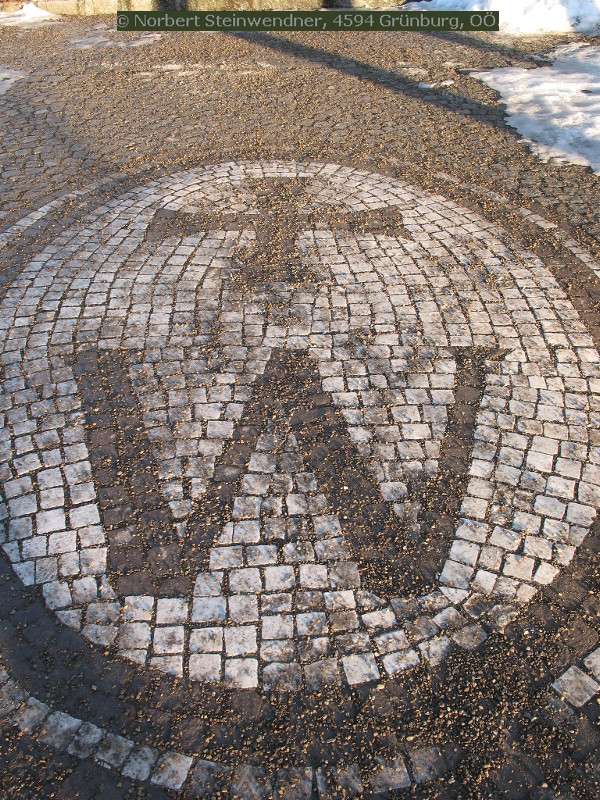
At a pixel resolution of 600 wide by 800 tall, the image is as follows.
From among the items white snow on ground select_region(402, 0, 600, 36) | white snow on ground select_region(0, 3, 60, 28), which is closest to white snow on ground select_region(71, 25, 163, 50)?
white snow on ground select_region(0, 3, 60, 28)

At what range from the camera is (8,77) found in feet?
34.8

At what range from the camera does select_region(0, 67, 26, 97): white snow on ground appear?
1027 centimetres

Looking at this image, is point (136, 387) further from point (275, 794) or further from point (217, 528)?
point (275, 794)

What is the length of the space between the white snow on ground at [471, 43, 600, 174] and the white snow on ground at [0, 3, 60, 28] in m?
8.40

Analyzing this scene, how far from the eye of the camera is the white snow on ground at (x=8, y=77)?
33.7 feet

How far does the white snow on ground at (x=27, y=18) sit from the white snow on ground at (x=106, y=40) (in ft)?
4.08

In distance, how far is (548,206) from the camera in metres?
7.24

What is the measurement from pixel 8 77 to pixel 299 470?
946 centimetres

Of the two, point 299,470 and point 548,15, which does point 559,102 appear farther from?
point 299,470

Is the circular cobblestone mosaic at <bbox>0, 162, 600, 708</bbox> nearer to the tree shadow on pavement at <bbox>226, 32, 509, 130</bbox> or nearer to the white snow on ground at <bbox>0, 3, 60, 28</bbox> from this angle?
the tree shadow on pavement at <bbox>226, 32, 509, 130</bbox>

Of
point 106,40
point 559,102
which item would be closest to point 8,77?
point 106,40

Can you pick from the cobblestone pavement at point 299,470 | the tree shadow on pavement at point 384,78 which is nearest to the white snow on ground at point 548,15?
the tree shadow on pavement at point 384,78

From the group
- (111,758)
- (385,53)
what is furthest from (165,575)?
(385,53)

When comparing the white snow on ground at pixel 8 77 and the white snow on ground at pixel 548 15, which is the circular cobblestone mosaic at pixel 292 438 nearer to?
the white snow on ground at pixel 8 77
